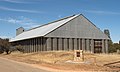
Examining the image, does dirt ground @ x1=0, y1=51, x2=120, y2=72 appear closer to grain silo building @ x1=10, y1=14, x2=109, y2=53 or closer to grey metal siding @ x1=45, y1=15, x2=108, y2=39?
grain silo building @ x1=10, y1=14, x2=109, y2=53

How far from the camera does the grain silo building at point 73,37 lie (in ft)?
188

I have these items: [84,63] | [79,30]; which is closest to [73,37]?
[79,30]

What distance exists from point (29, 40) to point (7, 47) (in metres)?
7.40

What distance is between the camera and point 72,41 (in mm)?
59375

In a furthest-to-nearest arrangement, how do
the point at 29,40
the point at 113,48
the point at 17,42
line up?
1. the point at 17,42
2. the point at 113,48
3. the point at 29,40

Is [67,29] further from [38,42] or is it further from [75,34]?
[38,42]

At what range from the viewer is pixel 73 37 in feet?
196

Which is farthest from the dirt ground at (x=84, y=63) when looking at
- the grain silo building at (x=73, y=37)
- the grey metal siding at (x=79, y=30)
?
the grey metal siding at (x=79, y=30)

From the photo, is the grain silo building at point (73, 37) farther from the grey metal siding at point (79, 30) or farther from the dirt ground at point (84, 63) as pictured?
the dirt ground at point (84, 63)

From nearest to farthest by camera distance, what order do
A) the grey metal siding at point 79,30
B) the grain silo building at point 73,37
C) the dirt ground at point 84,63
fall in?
the dirt ground at point 84,63 → the grain silo building at point 73,37 → the grey metal siding at point 79,30

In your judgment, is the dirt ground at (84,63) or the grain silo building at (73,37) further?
the grain silo building at (73,37)

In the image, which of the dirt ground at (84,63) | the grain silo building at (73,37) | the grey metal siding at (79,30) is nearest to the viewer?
the dirt ground at (84,63)

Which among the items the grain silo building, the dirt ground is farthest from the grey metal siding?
the dirt ground

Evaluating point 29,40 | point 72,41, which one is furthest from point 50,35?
point 29,40
